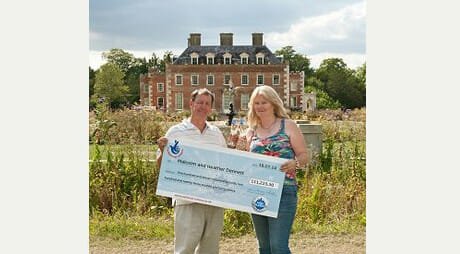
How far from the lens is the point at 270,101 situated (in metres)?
3.52

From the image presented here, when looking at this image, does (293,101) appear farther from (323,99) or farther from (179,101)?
(179,101)

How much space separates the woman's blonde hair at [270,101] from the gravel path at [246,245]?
1834 millimetres

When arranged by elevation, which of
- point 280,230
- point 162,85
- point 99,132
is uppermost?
point 162,85

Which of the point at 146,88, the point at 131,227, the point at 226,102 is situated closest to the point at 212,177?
the point at 131,227

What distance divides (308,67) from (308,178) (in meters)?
1.20

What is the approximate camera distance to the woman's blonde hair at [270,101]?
138 inches

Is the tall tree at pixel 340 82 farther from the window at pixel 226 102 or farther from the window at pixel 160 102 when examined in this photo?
the window at pixel 160 102

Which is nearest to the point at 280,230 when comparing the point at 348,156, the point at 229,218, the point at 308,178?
the point at 229,218

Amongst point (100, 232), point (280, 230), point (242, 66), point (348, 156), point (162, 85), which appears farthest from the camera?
point (348, 156)

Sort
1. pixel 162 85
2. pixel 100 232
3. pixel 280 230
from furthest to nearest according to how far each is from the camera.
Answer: pixel 162 85
pixel 100 232
pixel 280 230

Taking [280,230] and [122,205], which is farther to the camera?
[122,205]

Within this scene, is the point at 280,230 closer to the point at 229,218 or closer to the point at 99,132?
the point at 229,218

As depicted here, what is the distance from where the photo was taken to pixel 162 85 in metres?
6.54

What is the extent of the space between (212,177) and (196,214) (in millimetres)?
253
